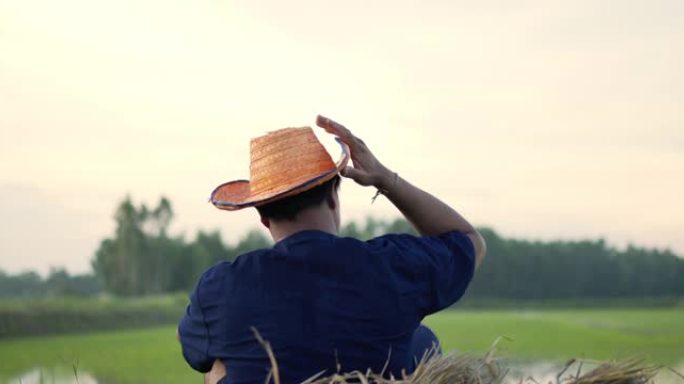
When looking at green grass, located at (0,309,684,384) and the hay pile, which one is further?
green grass, located at (0,309,684,384)

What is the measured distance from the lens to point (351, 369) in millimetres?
3027

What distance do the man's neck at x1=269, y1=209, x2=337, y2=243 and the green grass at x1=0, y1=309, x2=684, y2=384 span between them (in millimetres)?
29631

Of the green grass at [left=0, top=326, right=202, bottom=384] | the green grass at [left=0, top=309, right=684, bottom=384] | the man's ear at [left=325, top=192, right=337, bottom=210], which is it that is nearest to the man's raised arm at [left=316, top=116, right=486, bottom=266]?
the man's ear at [left=325, top=192, right=337, bottom=210]

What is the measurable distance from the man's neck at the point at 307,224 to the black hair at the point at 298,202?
0.7 inches

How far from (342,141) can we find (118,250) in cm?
5801

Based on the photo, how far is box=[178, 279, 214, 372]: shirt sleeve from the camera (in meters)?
3.16

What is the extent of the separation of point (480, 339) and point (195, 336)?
1940 inches

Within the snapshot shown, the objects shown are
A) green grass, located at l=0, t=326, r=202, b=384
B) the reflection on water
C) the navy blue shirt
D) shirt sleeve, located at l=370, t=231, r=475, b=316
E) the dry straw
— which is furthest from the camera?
green grass, located at l=0, t=326, r=202, b=384

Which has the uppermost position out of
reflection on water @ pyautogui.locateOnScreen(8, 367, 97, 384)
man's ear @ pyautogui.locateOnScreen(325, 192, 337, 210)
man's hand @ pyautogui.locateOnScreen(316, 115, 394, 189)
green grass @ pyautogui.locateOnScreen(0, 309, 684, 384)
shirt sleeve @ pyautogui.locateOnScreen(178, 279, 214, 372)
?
man's hand @ pyautogui.locateOnScreen(316, 115, 394, 189)

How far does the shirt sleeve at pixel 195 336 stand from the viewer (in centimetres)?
316

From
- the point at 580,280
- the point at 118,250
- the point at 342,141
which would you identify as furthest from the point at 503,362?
the point at 580,280

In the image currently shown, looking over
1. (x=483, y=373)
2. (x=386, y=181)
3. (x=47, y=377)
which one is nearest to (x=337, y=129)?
(x=386, y=181)

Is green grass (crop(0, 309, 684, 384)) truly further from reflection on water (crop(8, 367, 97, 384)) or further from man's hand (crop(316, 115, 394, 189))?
man's hand (crop(316, 115, 394, 189))

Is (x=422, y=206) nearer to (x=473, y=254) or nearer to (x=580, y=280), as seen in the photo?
(x=473, y=254)
